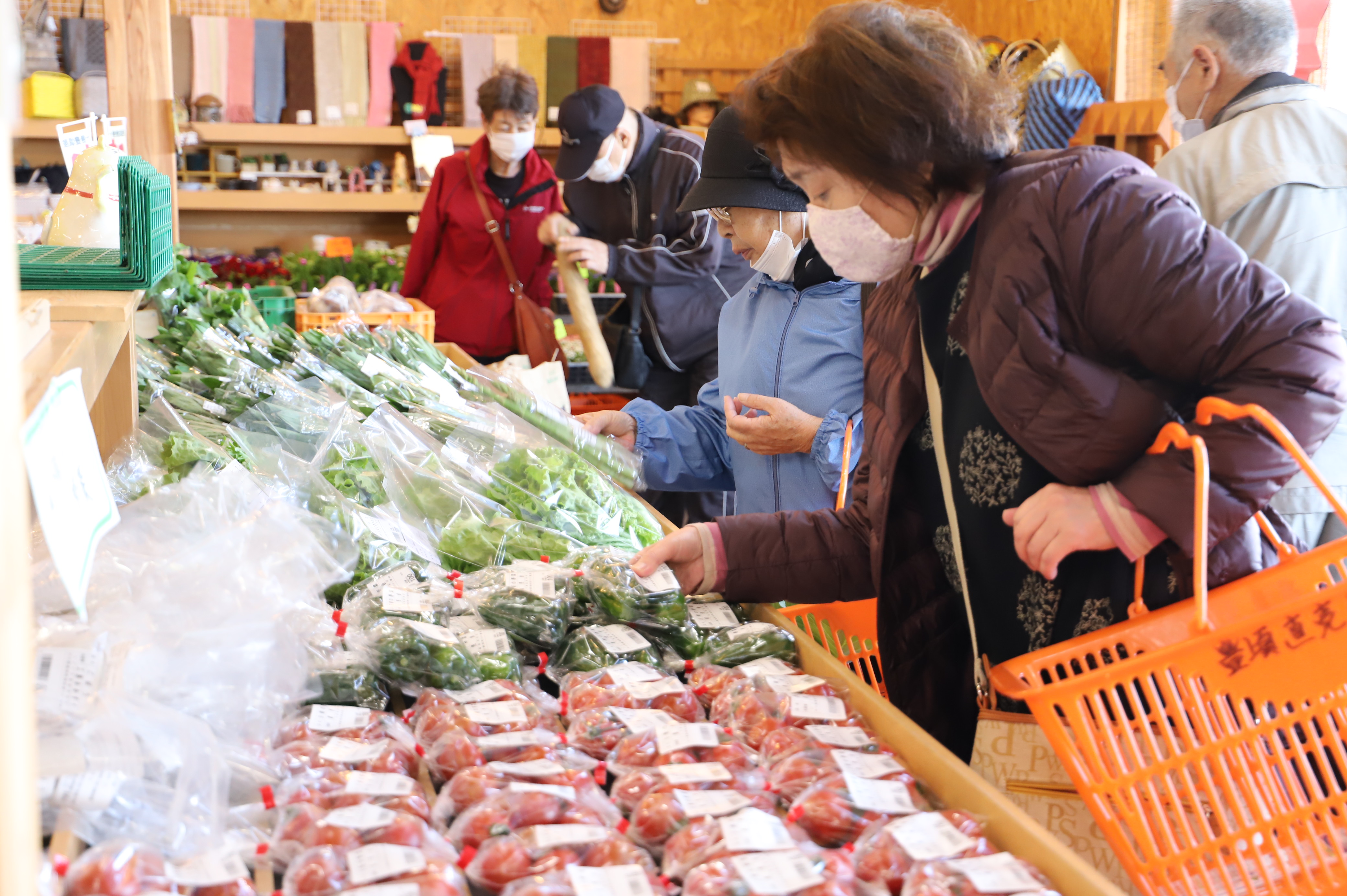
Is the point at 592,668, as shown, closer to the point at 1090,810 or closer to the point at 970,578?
the point at 970,578

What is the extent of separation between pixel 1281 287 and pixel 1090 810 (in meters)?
0.54

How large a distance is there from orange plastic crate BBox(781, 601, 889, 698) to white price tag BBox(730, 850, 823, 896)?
669 millimetres

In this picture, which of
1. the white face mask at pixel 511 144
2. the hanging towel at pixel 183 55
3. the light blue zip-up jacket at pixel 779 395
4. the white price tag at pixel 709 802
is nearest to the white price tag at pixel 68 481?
the white price tag at pixel 709 802

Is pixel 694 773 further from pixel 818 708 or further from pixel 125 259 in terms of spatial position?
pixel 125 259

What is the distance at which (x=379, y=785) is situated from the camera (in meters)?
1.00

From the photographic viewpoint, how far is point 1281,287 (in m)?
1.08

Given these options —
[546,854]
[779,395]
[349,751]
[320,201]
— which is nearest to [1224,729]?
[546,854]

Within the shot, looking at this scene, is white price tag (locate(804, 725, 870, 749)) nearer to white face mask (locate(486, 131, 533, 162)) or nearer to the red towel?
white face mask (locate(486, 131, 533, 162))

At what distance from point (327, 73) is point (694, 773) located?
24.1 feet

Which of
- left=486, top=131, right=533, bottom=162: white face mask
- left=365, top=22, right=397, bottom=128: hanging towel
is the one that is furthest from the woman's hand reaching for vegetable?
left=365, top=22, right=397, bottom=128: hanging towel

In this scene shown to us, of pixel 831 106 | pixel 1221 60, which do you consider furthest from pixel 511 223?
pixel 831 106

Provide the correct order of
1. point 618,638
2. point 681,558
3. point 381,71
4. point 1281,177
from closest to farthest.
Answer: point 618,638 → point 681,558 → point 1281,177 → point 381,71

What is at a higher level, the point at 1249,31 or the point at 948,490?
the point at 1249,31

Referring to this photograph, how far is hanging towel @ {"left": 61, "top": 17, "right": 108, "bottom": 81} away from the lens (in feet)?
22.2
